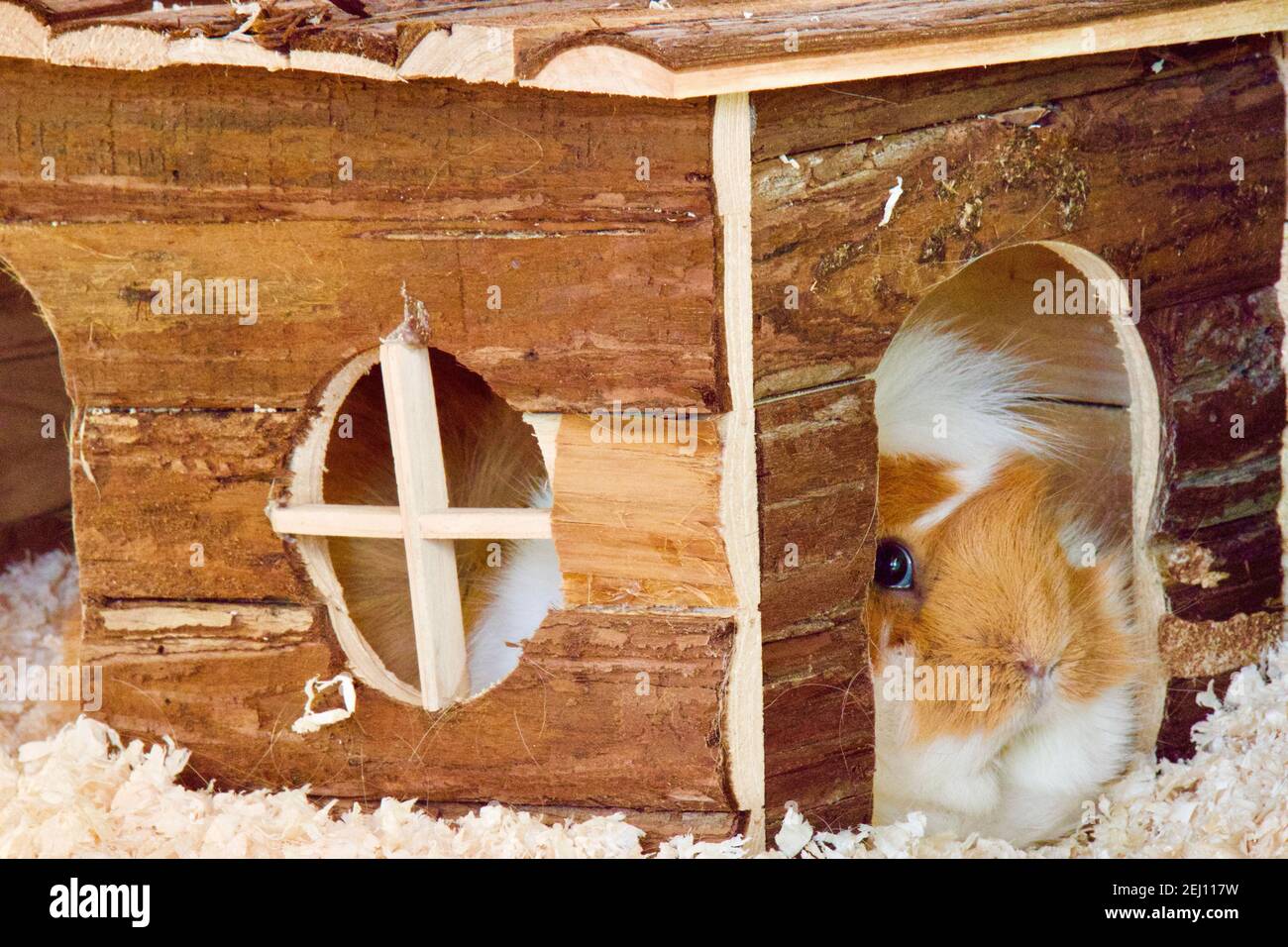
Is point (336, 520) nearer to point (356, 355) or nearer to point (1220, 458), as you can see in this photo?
point (356, 355)

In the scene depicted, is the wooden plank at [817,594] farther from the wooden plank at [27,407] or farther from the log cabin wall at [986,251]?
the wooden plank at [27,407]

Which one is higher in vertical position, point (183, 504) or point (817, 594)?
point (183, 504)

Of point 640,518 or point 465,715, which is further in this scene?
point 465,715

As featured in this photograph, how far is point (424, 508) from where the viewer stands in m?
2.09

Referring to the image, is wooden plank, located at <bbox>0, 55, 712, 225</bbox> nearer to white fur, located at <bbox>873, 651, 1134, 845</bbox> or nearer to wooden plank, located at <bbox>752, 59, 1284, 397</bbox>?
wooden plank, located at <bbox>752, 59, 1284, 397</bbox>

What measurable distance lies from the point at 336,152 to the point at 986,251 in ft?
3.09

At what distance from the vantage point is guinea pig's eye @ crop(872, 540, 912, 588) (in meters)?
2.37

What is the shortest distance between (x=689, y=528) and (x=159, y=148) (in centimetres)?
93

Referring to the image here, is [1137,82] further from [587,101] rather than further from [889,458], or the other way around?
[587,101]

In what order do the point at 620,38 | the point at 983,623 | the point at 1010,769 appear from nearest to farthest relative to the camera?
the point at 620,38, the point at 983,623, the point at 1010,769

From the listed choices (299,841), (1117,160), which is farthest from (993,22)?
(299,841)

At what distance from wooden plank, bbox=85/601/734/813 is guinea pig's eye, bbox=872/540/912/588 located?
0.48 meters

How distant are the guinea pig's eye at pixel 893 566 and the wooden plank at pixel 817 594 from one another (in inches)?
11.2

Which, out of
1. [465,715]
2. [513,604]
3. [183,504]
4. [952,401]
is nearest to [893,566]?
[952,401]
